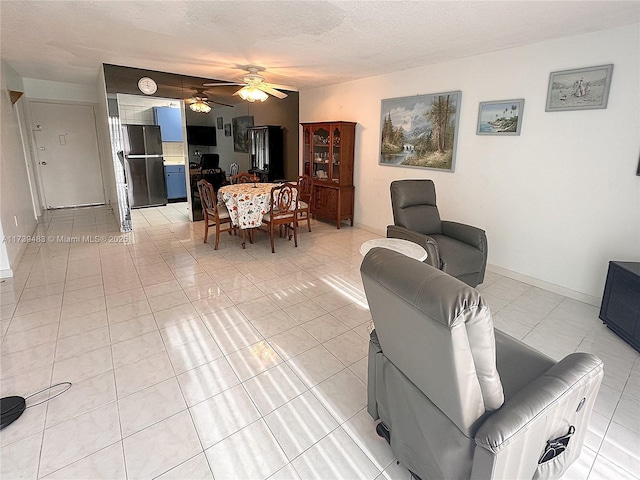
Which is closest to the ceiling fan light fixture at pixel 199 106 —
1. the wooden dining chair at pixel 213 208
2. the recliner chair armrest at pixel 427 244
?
the wooden dining chair at pixel 213 208

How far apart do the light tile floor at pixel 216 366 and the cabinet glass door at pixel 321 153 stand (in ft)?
7.04

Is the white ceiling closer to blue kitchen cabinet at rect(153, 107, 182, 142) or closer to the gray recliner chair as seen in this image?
blue kitchen cabinet at rect(153, 107, 182, 142)

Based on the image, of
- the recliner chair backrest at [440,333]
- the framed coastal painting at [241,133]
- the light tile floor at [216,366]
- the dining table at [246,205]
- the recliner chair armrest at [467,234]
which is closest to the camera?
the recliner chair backrest at [440,333]

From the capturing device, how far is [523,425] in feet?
3.50

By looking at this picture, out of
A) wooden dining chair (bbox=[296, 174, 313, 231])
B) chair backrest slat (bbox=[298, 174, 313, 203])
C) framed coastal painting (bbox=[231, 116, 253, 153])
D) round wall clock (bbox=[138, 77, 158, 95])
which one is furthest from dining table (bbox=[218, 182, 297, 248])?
framed coastal painting (bbox=[231, 116, 253, 153])

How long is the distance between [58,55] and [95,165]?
3451 millimetres

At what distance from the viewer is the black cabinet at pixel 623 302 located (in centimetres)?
239

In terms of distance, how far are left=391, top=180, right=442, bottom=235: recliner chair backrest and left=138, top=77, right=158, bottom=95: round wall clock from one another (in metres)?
3.81

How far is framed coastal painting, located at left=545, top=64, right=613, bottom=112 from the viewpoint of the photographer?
111 inches

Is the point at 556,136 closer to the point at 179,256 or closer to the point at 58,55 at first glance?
the point at 179,256

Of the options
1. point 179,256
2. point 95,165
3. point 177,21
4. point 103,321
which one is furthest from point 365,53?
point 95,165

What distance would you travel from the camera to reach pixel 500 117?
3.56m

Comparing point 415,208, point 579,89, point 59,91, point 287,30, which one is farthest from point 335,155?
point 59,91

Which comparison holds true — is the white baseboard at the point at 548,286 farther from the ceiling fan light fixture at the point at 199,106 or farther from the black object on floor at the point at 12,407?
the ceiling fan light fixture at the point at 199,106
